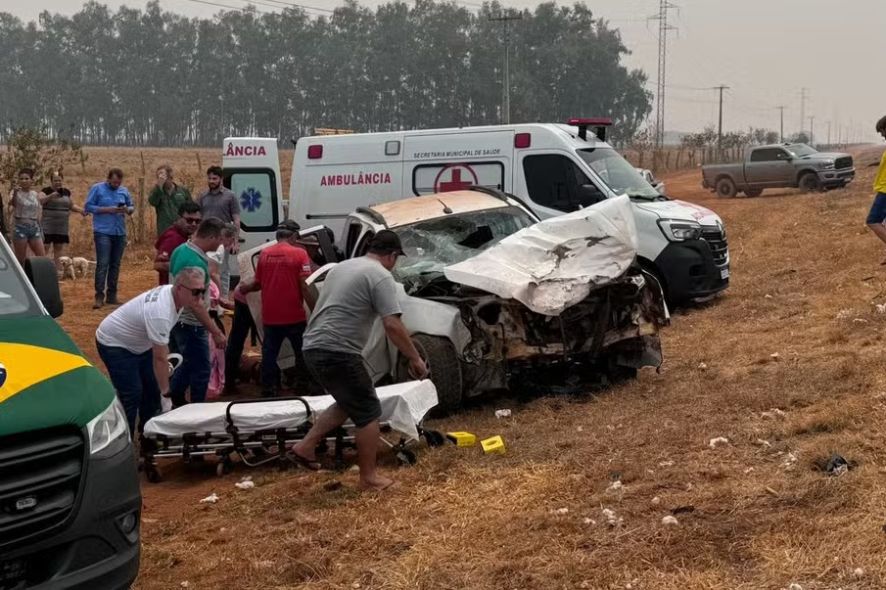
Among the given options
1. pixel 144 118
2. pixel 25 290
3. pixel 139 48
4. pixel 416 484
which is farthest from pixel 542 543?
pixel 139 48

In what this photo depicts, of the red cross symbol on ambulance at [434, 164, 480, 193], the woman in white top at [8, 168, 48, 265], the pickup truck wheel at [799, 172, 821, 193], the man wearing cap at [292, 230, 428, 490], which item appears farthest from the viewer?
the pickup truck wheel at [799, 172, 821, 193]

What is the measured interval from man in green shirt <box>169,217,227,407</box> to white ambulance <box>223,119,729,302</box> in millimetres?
4618

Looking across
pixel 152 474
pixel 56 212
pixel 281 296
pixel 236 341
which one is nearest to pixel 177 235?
pixel 236 341

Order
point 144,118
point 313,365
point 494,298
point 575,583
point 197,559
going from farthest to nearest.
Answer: point 144,118 < point 494,298 < point 313,365 < point 197,559 < point 575,583

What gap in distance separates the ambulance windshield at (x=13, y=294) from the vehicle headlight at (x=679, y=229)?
792 cm

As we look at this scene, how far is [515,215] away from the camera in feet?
30.8

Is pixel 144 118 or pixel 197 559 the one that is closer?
pixel 197 559

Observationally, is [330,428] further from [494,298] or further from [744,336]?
[744,336]

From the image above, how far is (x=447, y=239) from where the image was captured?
28.7ft

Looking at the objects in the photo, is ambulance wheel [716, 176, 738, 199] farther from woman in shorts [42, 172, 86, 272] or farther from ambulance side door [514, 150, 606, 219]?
woman in shorts [42, 172, 86, 272]

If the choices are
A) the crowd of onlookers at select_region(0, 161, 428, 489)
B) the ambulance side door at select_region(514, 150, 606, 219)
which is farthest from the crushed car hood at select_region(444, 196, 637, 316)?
the ambulance side door at select_region(514, 150, 606, 219)

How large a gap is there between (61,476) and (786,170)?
29920 millimetres

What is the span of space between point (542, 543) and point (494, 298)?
9.79 feet

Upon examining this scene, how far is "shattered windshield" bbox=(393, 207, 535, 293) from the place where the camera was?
8141 mm
